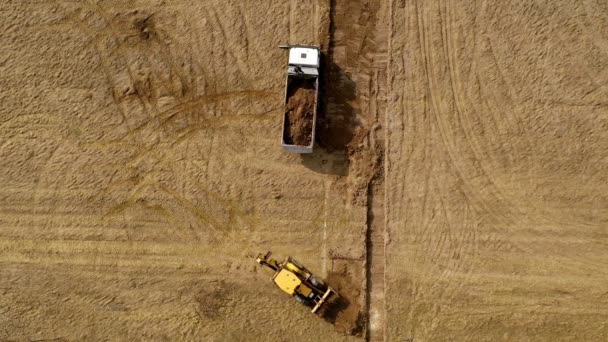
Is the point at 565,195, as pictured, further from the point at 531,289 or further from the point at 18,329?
the point at 18,329

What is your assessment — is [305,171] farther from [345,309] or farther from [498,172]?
[498,172]

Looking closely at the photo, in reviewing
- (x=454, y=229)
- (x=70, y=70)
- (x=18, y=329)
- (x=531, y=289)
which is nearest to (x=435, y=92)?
(x=454, y=229)

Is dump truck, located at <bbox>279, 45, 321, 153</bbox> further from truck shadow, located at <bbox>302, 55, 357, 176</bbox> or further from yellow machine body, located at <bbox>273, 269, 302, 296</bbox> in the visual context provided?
yellow machine body, located at <bbox>273, 269, 302, 296</bbox>

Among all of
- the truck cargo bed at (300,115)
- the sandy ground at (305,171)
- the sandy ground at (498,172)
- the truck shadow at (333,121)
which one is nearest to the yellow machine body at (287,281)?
the sandy ground at (305,171)

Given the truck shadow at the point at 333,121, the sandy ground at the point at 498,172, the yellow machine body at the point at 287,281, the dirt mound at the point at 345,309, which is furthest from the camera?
the truck shadow at the point at 333,121

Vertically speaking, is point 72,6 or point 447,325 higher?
point 72,6

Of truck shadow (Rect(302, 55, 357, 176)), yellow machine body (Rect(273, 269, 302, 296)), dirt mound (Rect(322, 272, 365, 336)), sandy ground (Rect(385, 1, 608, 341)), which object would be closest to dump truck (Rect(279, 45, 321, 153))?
truck shadow (Rect(302, 55, 357, 176))

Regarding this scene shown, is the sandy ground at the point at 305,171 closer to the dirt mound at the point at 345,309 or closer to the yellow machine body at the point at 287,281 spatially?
the dirt mound at the point at 345,309
